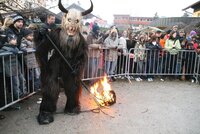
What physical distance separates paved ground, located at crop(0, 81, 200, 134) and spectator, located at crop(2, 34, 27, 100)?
1.54ft

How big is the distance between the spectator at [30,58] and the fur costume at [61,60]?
2.87ft

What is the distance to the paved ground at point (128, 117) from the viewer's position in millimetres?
4617

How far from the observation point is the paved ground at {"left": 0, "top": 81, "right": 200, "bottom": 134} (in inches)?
182

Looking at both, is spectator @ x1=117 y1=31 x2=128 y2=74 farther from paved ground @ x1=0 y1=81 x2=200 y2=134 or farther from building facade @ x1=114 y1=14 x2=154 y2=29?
building facade @ x1=114 y1=14 x2=154 y2=29

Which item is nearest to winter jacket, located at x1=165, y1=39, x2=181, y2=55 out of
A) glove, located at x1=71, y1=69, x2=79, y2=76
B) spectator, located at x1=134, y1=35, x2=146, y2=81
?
spectator, located at x1=134, y1=35, x2=146, y2=81

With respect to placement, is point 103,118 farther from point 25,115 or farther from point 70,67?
point 25,115

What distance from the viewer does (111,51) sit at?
26.9 ft

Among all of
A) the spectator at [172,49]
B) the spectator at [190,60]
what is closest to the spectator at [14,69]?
the spectator at [172,49]

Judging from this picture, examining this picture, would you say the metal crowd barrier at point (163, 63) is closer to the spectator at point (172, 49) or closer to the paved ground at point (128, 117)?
the spectator at point (172, 49)

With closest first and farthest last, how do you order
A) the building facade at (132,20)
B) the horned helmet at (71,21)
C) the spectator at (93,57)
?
the horned helmet at (71,21) < the spectator at (93,57) < the building facade at (132,20)

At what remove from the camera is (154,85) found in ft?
26.7

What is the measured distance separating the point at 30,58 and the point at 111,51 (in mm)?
3314

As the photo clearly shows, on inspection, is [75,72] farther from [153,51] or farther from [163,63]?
[163,63]

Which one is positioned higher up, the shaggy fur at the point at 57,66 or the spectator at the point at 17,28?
the spectator at the point at 17,28
